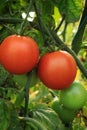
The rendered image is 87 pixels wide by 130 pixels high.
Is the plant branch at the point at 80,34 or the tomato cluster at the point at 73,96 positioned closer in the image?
the tomato cluster at the point at 73,96

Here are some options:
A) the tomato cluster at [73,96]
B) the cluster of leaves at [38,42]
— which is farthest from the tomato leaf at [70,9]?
the tomato cluster at [73,96]

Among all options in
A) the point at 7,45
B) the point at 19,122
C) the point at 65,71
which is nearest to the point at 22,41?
the point at 7,45

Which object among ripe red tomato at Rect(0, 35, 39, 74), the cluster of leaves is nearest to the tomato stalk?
the cluster of leaves

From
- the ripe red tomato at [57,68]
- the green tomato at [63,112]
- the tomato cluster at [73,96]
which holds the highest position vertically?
the ripe red tomato at [57,68]

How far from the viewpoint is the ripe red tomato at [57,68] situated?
1.23m

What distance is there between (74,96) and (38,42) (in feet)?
0.93

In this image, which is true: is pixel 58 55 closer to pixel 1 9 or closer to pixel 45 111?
pixel 45 111

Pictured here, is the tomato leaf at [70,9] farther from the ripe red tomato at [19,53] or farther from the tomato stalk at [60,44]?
the ripe red tomato at [19,53]

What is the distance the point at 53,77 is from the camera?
4.05 ft

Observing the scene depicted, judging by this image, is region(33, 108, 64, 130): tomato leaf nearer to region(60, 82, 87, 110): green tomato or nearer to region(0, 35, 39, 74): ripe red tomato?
region(60, 82, 87, 110): green tomato

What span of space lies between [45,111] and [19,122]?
0.52 ft

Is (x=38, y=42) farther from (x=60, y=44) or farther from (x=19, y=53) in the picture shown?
(x=19, y=53)

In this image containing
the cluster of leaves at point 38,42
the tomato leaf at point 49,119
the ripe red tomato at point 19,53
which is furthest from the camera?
the tomato leaf at point 49,119

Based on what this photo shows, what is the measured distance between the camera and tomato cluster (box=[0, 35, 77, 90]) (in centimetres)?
119
